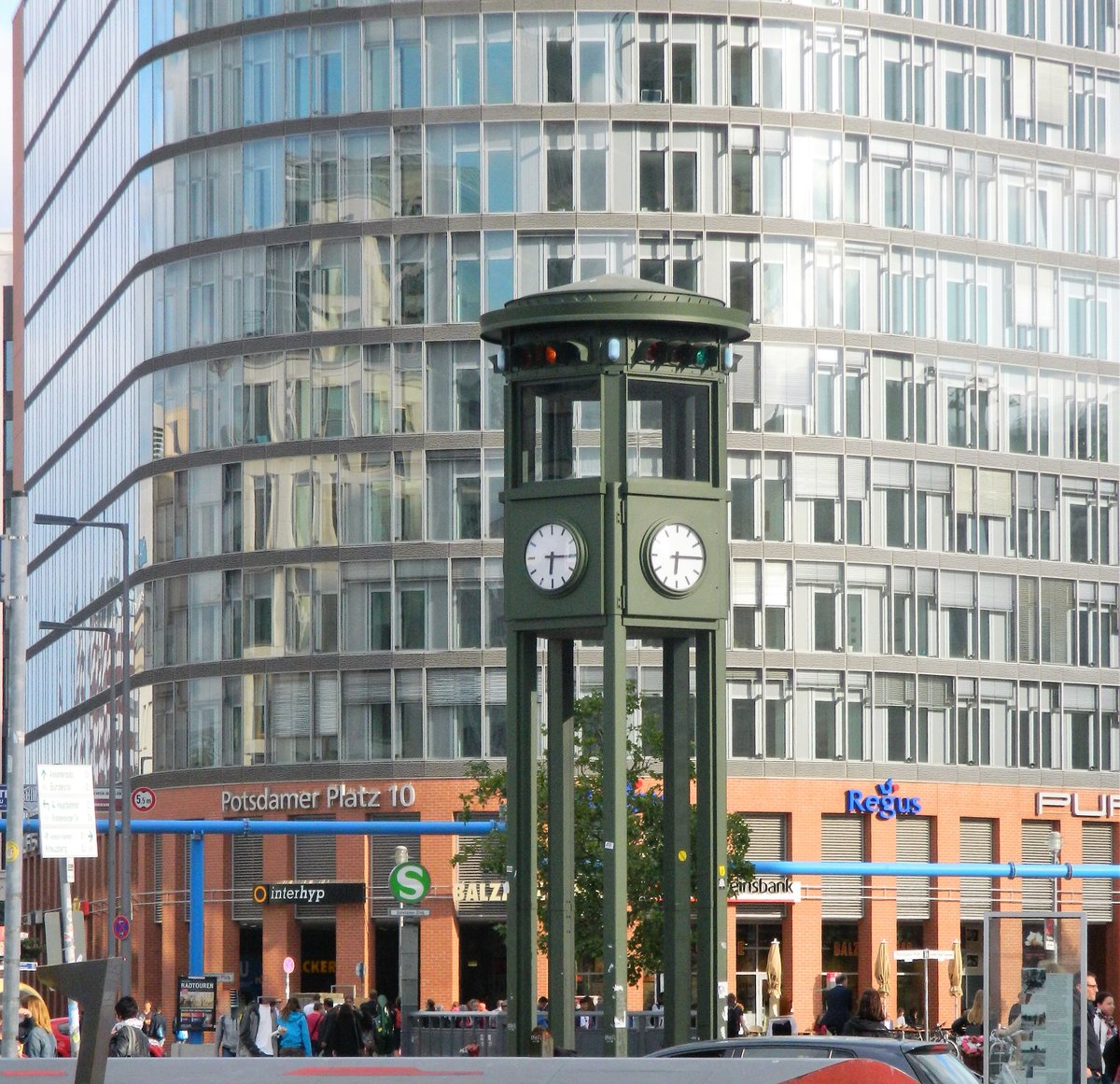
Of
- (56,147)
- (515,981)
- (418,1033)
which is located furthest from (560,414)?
(56,147)

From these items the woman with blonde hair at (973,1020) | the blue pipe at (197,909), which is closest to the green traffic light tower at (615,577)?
the woman with blonde hair at (973,1020)

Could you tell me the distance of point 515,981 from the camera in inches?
1088

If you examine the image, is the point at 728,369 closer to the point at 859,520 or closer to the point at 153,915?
the point at 859,520

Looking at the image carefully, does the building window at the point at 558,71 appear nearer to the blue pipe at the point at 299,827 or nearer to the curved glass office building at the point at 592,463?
the curved glass office building at the point at 592,463

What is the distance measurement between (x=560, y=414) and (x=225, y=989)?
1948 inches

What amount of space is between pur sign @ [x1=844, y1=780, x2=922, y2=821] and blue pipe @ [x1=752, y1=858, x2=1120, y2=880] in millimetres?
1743

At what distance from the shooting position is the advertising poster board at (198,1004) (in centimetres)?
5403

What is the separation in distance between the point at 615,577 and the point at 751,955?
48.3 metres

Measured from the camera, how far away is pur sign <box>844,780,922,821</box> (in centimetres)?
7256

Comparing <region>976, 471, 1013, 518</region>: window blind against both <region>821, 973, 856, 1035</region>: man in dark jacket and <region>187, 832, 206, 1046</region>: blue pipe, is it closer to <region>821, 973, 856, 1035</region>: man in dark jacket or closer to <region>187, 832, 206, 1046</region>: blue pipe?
<region>187, 832, 206, 1046</region>: blue pipe

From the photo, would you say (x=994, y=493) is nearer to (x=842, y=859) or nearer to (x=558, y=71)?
(x=842, y=859)

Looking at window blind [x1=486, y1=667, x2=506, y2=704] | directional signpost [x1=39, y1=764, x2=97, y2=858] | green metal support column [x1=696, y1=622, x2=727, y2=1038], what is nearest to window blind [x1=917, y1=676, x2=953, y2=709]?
window blind [x1=486, y1=667, x2=506, y2=704]

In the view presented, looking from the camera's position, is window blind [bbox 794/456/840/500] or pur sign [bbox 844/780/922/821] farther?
window blind [bbox 794/456/840/500]

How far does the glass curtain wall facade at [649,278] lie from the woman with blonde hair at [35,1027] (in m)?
47.7
